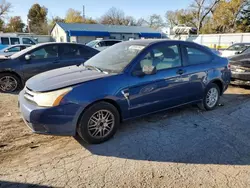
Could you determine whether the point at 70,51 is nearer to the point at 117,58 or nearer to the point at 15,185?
the point at 117,58

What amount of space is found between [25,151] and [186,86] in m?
3.10

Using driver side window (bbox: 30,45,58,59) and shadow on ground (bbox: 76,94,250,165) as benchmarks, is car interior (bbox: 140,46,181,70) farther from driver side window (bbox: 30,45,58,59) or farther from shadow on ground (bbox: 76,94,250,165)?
driver side window (bbox: 30,45,58,59)

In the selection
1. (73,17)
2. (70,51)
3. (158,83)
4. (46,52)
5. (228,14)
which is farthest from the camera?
(73,17)

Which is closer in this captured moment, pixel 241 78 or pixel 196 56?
pixel 196 56

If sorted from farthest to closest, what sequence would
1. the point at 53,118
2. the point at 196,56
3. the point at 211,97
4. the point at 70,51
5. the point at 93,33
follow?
the point at 93,33
the point at 70,51
the point at 211,97
the point at 196,56
the point at 53,118

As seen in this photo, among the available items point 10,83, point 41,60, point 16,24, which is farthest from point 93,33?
point 16,24

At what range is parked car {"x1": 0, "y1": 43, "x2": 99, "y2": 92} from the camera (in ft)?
21.2

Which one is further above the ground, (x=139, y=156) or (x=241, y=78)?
(x=241, y=78)

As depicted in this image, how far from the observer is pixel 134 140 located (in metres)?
3.63

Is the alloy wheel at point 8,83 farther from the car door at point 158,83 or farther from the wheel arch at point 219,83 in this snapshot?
the wheel arch at point 219,83

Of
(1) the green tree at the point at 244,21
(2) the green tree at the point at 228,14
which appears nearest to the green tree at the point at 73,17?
(2) the green tree at the point at 228,14

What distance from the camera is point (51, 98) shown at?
3043 mm

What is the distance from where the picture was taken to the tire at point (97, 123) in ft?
10.7

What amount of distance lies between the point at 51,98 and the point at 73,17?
65786 millimetres
